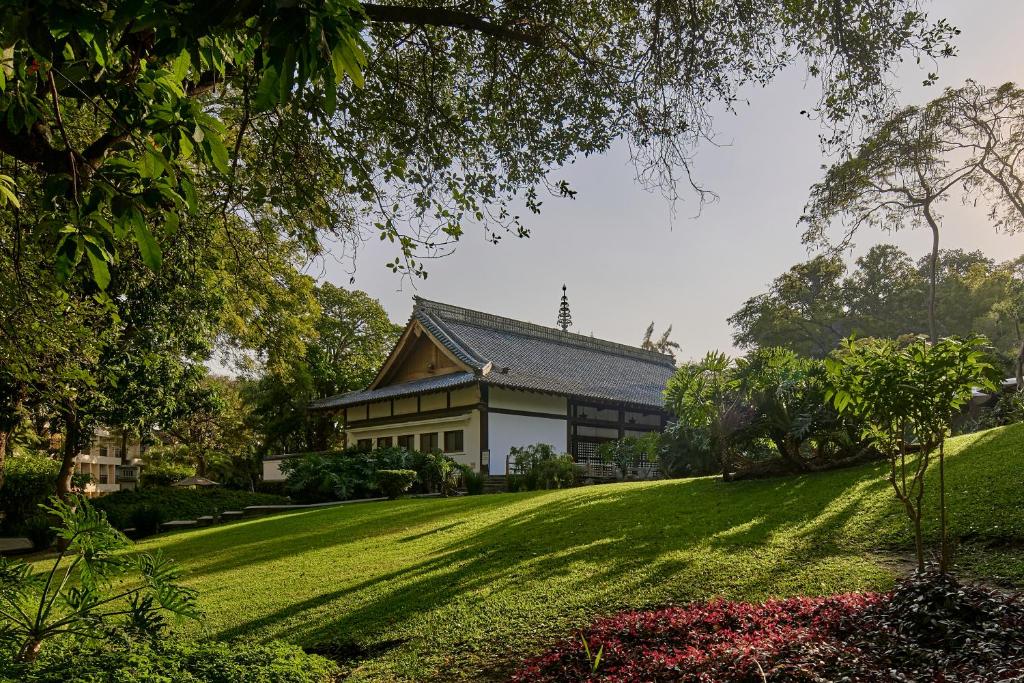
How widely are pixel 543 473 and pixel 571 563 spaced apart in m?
12.3

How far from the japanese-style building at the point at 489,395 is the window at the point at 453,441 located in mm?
37

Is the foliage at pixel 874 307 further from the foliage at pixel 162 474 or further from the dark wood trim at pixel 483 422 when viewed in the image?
the foliage at pixel 162 474

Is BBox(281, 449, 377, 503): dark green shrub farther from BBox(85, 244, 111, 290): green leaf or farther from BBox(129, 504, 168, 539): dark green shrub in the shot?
BBox(85, 244, 111, 290): green leaf

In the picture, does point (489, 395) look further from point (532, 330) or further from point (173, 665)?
point (173, 665)

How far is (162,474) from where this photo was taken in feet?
87.7

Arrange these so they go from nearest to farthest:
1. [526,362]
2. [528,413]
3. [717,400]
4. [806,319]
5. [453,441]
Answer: [717,400]
[453,441]
[528,413]
[526,362]
[806,319]

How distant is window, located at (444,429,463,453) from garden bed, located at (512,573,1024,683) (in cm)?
2047

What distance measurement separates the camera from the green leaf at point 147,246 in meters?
1.93

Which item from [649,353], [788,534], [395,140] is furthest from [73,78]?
[649,353]

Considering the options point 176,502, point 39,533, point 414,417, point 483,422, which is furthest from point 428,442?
point 39,533

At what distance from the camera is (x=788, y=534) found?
22.2 ft

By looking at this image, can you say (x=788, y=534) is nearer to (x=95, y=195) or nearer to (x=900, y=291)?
(x=95, y=195)

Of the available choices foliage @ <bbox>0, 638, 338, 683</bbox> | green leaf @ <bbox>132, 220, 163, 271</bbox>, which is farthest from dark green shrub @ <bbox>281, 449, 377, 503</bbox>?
green leaf @ <bbox>132, 220, 163, 271</bbox>

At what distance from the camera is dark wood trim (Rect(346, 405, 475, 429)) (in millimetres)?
24844
